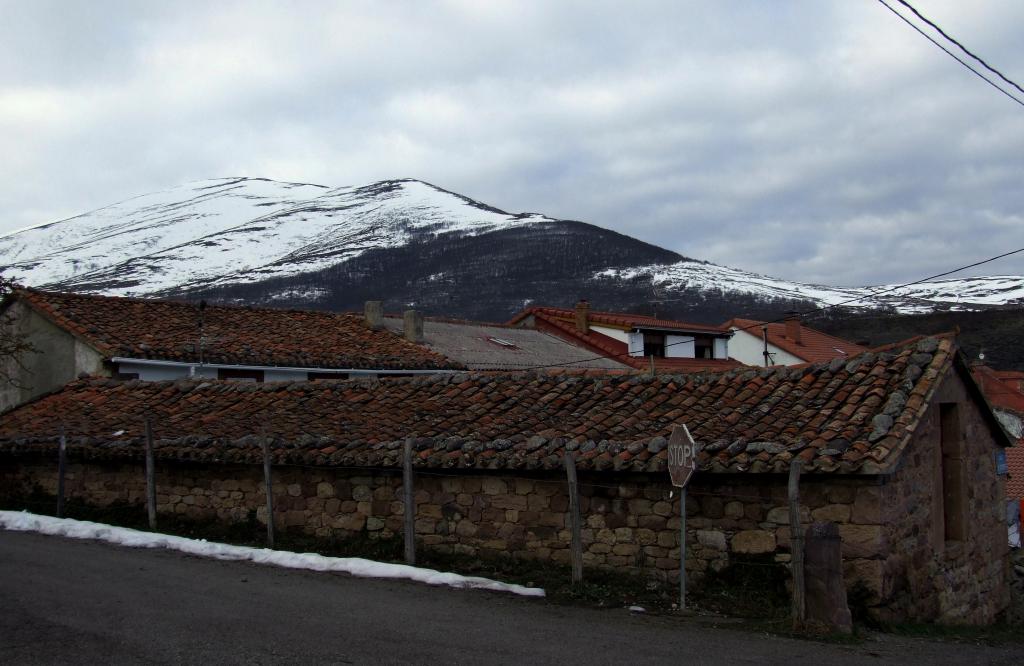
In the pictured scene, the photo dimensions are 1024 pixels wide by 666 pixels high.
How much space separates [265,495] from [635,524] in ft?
18.2

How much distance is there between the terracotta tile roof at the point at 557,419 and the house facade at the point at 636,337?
22.7m

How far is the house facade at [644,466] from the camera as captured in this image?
9531mm

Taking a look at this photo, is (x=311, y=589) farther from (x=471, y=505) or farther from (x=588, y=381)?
(x=588, y=381)

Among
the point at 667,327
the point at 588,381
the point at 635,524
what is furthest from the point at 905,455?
the point at 667,327

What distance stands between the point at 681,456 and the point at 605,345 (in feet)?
96.2

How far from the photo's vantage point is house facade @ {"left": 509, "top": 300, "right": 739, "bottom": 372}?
3806 cm

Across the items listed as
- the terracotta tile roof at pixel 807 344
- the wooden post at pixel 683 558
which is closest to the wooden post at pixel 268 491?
the wooden post at pixel 683 558

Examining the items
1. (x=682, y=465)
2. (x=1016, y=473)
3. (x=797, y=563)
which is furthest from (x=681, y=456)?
(x=1016, y=473)

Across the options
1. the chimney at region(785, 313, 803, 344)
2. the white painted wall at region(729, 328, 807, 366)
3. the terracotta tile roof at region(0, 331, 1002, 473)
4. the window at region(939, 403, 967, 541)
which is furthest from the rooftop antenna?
the chimney at region(785, 313, 803, 344)

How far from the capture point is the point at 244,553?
463 inches

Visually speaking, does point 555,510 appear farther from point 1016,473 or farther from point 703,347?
point 703,347

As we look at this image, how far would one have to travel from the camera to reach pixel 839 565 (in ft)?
27.5

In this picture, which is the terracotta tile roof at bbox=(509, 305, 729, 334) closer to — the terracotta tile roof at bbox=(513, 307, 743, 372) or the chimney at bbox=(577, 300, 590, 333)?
the terracotta tile roof at bbox=(513, 307, 743, 372)

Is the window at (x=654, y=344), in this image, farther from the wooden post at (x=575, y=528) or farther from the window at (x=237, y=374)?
the wooden post at (x=575, y=528)
